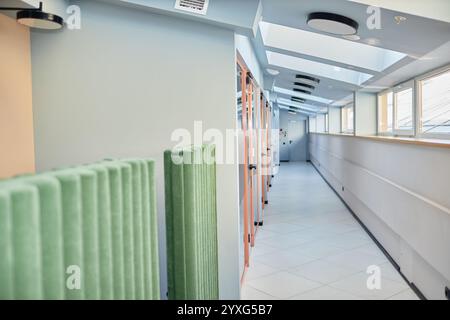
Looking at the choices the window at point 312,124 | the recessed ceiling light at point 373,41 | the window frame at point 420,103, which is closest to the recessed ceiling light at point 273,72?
the window frame at point 420,103

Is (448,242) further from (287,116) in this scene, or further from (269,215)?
(287,116)

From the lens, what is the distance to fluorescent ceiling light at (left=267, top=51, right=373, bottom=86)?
7246 mm

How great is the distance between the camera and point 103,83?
132 inches

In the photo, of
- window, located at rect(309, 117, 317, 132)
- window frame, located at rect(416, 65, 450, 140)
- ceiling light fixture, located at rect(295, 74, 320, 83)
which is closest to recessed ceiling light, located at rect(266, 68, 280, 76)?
ceiling light fixture, located at rect(295, 74, 320, 83)

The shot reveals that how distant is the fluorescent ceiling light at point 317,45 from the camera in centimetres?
575

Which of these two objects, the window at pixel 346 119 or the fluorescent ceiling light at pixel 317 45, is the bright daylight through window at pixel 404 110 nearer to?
the fluorescent ceiling light at pixel 317 45

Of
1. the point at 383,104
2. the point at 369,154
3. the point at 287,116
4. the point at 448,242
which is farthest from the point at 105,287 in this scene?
the point at 287,116

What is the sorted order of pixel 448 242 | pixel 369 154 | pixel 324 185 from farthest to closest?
pixel 324 185 → pixel 369 154 → pixel 448 242

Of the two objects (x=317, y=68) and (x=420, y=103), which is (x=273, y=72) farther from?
(x=420, y=103)

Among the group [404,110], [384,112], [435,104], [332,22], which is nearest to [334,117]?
[384,112]

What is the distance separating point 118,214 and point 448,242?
107 inches

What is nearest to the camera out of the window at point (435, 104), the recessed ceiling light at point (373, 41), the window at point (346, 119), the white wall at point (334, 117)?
the recessed ceiling light at point (373, 41)

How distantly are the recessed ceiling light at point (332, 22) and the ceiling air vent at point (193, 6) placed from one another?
1.09 metres

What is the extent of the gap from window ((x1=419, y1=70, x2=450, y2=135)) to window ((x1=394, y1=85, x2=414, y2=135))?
24 cm
